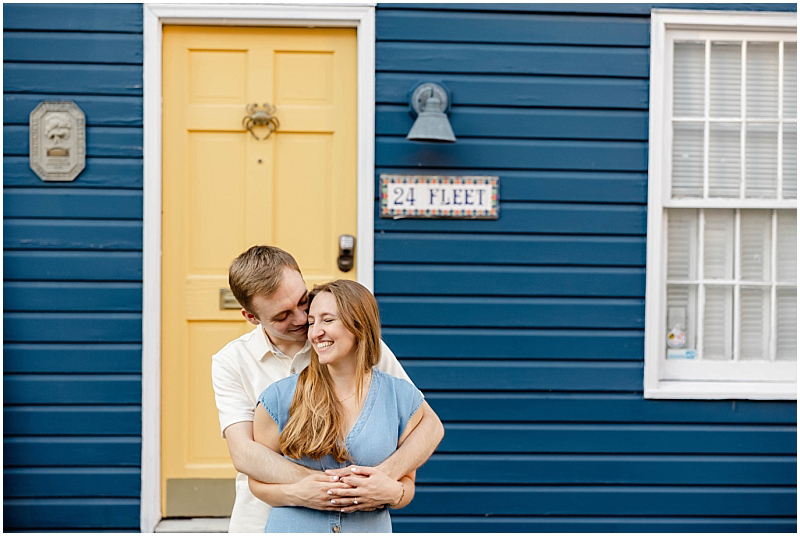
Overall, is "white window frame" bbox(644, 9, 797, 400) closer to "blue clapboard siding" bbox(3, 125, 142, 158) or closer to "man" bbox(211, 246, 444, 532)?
"man" bbox(211, 246, 444, 532)

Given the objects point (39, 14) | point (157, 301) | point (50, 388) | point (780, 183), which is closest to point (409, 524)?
point (157, 301)

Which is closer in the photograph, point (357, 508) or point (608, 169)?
point (357, 508)

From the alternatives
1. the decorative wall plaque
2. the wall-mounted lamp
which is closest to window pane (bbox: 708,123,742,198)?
the wall-mounted lamp

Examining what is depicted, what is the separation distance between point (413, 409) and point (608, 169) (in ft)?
6.63

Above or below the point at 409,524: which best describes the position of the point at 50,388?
above

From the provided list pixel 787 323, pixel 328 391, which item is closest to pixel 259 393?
pixel 328 391

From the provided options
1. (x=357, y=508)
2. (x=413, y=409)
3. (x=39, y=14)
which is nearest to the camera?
(x=357, y=508)

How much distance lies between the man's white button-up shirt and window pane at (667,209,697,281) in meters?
2.06

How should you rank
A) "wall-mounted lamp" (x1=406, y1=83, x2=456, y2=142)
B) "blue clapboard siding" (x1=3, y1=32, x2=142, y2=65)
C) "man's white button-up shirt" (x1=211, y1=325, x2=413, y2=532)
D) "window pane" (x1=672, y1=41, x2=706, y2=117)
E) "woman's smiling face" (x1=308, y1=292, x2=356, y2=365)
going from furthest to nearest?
1. "window pane" (x1=672, y1=41, x2=706, y2=117)
2. "blue clapboard siding" (x1=3, y1=32, x2=142, y2=65)
3. "wall-mounted lamp" (x1=406, y1=83, x2=456, y2=142)
4. "man's white button-up shirt" (x1=211, y1=325, x2=413, y2=532)
5. "woman's smiling face" (x1=308, y1=292, x2=356, y2=365)

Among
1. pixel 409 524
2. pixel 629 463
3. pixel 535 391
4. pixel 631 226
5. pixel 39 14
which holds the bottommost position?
pixel 409 524

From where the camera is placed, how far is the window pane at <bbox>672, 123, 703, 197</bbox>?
3482 mm

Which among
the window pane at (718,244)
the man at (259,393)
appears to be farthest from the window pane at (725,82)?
the man at (259,393)

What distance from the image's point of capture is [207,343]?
3383 mm

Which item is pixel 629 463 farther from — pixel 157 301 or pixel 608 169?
pixel 157 301
